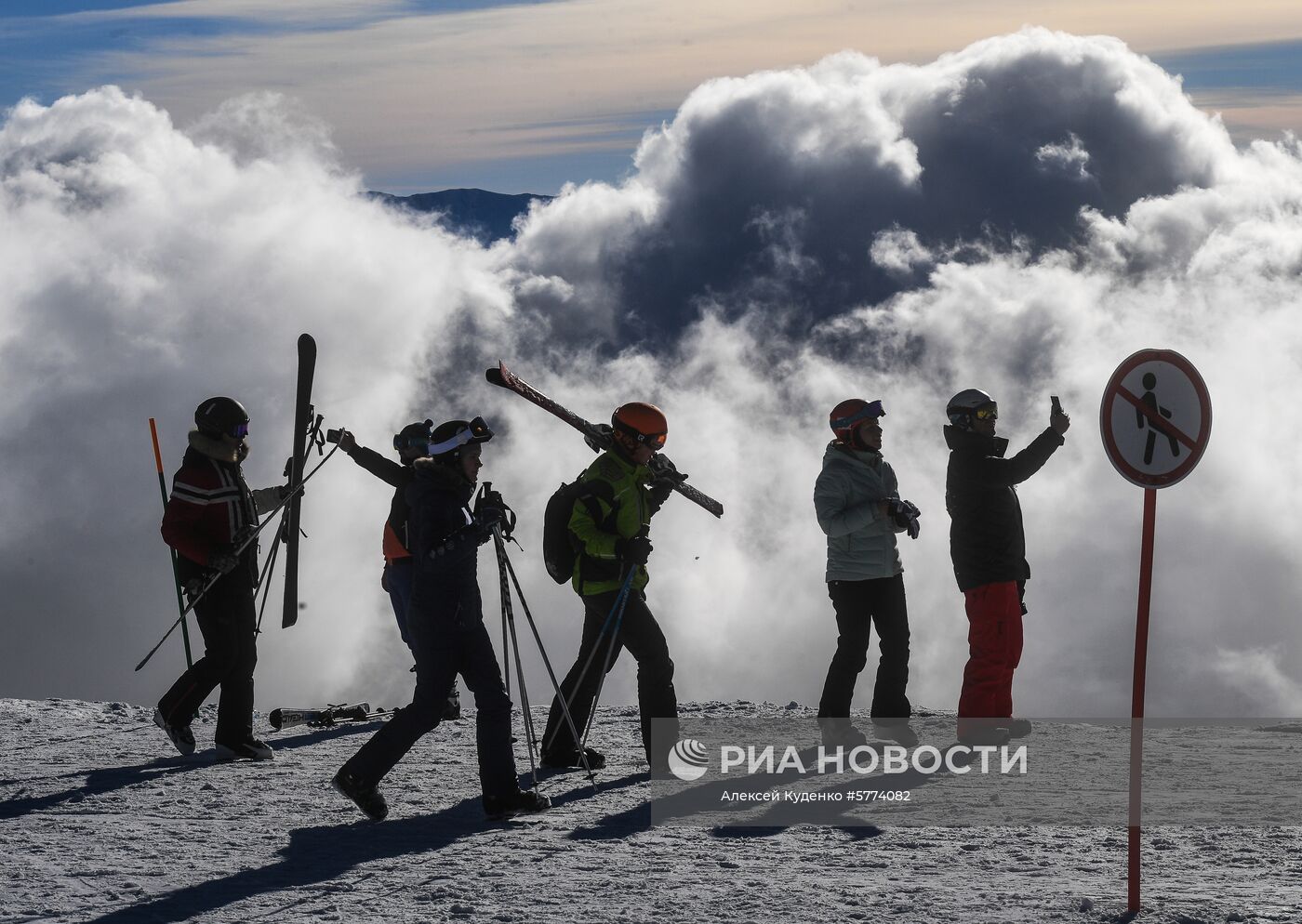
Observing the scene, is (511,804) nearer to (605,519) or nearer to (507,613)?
(507,613)

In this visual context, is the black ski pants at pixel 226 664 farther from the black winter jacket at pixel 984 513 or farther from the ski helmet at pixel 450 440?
the black winter jacket at pixel 984 513

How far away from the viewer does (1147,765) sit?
8.33 metres

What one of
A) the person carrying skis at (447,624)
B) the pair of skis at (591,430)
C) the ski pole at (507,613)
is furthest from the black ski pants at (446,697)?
the pair of skis at (591,430)

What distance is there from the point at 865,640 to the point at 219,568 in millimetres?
3718

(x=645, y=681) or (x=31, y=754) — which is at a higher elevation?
(x=645, y=681)

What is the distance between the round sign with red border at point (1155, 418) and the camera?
533 cm

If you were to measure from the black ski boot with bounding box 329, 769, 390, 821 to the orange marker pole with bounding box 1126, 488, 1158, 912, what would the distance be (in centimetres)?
342

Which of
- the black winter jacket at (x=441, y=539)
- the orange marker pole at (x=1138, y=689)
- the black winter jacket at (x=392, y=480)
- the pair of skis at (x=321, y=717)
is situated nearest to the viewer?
the orange marker pole at (x=1138, y=689)

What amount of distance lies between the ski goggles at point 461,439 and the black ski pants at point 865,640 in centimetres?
258

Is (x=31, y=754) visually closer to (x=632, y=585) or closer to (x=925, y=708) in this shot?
(x=632, y=585)

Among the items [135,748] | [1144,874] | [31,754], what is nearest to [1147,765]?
[1144,874]

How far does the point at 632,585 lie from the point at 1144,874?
311cm

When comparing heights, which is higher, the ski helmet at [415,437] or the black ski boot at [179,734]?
the ski helmet at [415,437]

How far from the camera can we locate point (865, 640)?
8414mm
